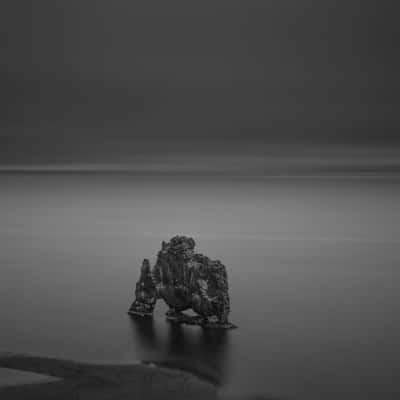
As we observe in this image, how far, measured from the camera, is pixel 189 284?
12719 mm

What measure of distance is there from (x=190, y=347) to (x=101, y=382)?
2.53m

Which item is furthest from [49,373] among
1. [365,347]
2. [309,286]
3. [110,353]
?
[309,286]

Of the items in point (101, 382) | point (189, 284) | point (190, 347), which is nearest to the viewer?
point (101, 382)

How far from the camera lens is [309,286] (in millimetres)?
19438

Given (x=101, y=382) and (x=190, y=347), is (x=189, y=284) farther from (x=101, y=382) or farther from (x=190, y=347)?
(x=101, y=382)

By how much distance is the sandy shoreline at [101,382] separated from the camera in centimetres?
867

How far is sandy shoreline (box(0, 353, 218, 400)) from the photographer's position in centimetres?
867

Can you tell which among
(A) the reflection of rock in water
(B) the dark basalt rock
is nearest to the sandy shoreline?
(A) the reflection of rock in water

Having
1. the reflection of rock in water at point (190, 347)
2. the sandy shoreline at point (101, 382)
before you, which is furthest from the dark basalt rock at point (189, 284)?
the sandy shoreline at point (101, 382)

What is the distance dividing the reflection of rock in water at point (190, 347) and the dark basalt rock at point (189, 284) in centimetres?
35

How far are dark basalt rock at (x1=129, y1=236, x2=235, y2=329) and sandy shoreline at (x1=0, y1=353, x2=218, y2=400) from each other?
2.17 m

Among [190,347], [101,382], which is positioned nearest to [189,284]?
[190,347]

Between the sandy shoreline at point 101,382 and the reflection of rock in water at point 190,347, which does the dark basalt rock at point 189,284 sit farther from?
the sandy shoreline at point 101,382

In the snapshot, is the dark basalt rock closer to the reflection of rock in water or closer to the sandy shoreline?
the reflection of rock in water
